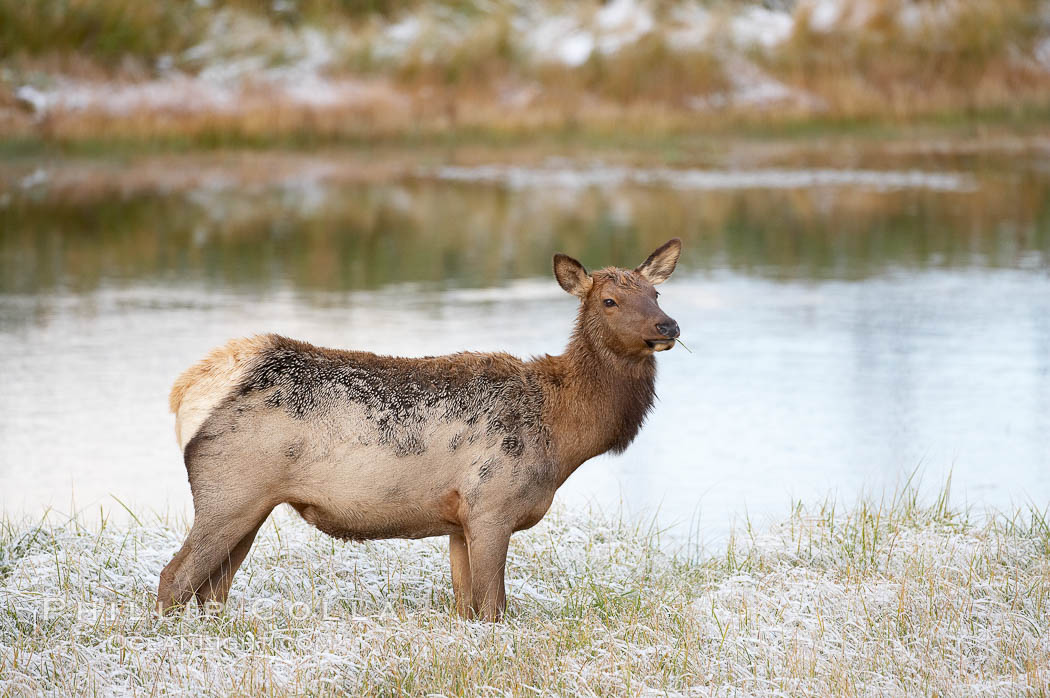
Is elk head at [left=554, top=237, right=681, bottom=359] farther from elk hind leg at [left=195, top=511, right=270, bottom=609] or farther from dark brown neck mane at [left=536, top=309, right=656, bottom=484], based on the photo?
elk hind leg at [left=195, top=511, right=270, bottom=609]

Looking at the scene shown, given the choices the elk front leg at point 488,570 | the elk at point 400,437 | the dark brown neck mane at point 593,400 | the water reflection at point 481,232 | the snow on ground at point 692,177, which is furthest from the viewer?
the snow on ground at point 692,177

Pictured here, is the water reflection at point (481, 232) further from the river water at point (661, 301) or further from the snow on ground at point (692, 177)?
the snow on ground at point (692, 177)

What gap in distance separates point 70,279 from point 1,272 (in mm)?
1327

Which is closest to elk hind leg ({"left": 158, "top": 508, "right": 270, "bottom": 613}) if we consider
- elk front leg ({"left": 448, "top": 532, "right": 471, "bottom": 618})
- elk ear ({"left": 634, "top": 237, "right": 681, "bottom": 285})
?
elk front leg ({"left": 448, "top": 532, "right": 471, "bottom": 618})

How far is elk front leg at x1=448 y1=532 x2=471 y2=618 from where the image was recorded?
281 inches

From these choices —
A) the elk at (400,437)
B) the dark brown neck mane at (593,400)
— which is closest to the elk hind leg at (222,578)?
the elk at (400,437)

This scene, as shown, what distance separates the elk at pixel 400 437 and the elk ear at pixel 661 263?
0.18 meters

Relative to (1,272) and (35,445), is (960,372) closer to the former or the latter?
(35,445)

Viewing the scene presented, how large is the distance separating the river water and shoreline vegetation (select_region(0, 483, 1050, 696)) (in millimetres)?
929

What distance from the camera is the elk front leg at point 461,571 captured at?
714 centimetres

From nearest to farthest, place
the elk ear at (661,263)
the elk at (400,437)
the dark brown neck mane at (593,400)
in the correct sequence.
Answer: the elk at (400,437) → the dark brown neck mane at (593,400) → the elk ear at (661,263)

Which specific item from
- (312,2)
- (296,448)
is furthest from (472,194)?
(296,448)

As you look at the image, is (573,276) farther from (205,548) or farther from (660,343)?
(205,548)

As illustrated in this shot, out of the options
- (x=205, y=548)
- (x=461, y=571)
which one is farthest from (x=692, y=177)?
(x=205, y=548)
